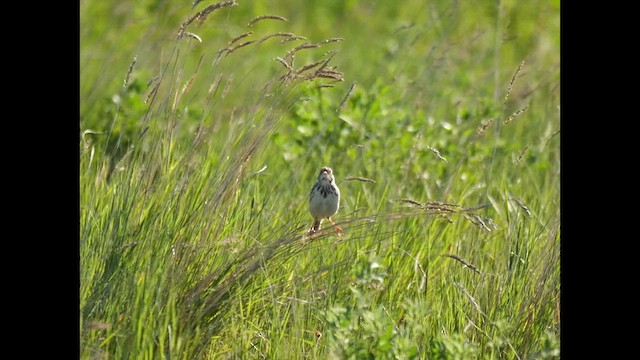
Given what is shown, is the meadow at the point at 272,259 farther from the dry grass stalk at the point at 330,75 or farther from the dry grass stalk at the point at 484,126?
the dry grass stalk at the point at 484,126

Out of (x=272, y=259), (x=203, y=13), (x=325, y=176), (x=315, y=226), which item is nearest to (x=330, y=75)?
(x=203, y=13)

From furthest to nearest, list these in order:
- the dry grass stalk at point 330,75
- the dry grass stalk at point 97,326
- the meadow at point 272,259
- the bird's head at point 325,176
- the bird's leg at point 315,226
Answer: the bird's head at point 325,176
the bird's leg at point 315,226
the dry grass stalk at point 330,75
the meadow at point 272,259
the dry grass stalk at point 97,326

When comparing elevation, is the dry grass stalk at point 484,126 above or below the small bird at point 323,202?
above

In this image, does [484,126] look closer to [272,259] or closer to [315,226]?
[315,226]

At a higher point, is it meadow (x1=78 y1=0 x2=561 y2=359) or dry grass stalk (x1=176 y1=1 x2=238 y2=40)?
dry grass stalk (x1=176 y1=1 x2=238 y2=40)

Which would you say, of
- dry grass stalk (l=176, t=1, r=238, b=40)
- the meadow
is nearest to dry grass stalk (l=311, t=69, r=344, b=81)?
the meadow

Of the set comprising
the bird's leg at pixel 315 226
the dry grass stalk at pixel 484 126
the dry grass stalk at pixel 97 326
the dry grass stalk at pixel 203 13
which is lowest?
the dry grass stalk at pixel 97 326

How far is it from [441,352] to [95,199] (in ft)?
5.15

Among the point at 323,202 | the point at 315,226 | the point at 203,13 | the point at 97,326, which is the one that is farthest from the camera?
the point at 323,202

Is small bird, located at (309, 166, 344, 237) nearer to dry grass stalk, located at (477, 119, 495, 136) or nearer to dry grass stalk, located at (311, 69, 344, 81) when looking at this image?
dry grass stalk, located at (477, 119, 495, 136)

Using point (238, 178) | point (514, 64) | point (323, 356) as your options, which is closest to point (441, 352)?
point (323, 356)

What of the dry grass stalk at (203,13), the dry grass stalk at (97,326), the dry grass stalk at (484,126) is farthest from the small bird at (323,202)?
the dry grass stalk at (97,326)

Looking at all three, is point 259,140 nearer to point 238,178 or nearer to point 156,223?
point 238,178

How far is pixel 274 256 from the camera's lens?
411 cm
